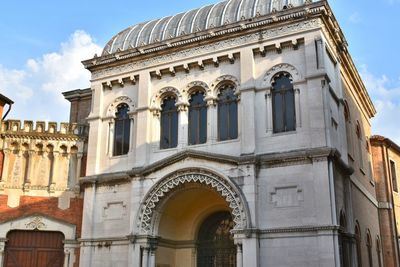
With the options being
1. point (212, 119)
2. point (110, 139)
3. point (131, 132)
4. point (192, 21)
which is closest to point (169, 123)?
point (131, 132)

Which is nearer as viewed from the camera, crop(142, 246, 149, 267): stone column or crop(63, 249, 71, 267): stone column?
crop(142, 246, 149, 267): stone column

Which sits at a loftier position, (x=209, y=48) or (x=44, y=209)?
(x=209, y=48)

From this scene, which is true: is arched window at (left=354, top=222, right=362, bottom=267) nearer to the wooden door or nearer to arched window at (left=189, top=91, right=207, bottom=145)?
arched window at (left=189, top=91, right=207, bottom=145)

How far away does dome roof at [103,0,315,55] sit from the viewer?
66.0 feet

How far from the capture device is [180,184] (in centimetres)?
1869

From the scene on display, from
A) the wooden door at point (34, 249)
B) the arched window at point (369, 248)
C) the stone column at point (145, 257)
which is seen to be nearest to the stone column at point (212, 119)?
the stone column at point (145, 257)

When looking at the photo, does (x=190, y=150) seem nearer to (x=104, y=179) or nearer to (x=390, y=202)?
(x=104, y=179)

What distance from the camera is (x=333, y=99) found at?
18.7m

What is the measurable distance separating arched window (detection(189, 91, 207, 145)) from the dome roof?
9.72 feet

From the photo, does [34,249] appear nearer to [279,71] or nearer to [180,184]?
[180,184]

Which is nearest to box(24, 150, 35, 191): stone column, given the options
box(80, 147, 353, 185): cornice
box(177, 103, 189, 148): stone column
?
box(80, 147, 353, 185): cornice

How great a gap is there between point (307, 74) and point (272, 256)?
21.1 feet

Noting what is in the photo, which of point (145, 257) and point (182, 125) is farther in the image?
point (182, 125)

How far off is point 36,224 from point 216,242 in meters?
7.48
